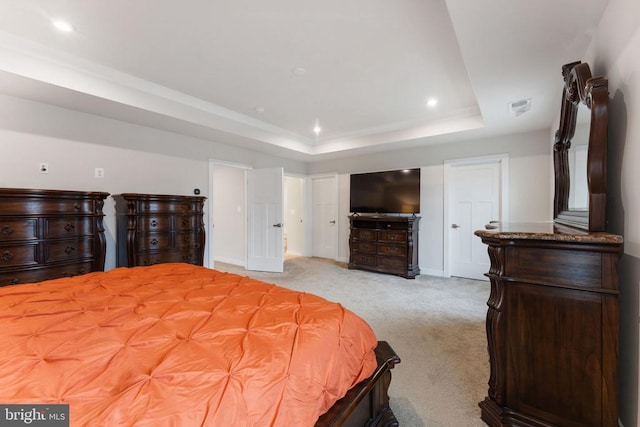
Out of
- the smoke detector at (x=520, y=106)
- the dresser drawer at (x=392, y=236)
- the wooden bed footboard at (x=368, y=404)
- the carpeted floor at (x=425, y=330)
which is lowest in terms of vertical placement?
the carpeted floor at (x=425, y=330)

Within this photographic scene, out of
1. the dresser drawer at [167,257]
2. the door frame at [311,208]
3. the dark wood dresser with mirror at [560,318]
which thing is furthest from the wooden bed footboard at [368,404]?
the door frame at [311,208]

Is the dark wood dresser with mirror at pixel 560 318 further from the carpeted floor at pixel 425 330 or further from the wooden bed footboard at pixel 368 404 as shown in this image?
the wooden bed footboard at pixel 368 404

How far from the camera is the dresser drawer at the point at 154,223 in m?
3.13

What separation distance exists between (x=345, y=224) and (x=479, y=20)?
4.33 meters

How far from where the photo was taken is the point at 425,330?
2.57 m

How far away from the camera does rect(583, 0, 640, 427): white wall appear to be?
3.95 ft

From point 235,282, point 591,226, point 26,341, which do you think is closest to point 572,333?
point 591,226

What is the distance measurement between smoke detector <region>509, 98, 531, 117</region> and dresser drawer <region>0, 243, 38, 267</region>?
481cm

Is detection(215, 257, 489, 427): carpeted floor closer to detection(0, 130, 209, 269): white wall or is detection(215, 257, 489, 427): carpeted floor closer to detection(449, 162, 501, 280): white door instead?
detection(449, 162, 501, 280): white door

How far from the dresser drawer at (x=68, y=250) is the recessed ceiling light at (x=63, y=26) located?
1783 mm

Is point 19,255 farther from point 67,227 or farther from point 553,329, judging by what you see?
point 553,329

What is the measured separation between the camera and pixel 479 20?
65.5 inches

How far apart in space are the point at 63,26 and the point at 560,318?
3.74 m

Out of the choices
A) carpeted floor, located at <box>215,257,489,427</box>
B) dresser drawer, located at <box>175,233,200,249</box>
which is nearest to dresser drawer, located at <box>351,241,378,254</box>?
carpeted floor, located at <box>215,257,489,427</box>
